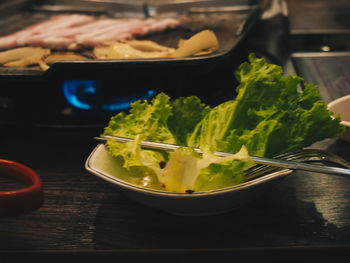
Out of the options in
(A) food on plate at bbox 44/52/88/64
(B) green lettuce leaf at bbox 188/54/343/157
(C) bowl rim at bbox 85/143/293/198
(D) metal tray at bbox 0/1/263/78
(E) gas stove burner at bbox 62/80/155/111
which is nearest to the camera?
(C) bowl rim at bbox 85/143/293/198

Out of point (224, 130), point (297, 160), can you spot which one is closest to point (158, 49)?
point (224, 130)

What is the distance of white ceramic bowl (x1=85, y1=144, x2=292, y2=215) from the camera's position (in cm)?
66

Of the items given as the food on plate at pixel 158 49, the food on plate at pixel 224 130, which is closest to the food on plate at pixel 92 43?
the food on plate at pixel 158 49

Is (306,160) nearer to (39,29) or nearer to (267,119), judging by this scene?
(267,119)

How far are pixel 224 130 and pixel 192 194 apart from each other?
22 centimetres

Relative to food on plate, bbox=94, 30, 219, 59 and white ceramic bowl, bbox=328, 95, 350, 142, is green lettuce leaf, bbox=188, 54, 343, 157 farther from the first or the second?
food on plate, bbox=94, 30, 219, 59

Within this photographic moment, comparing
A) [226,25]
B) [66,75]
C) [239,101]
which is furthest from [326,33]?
[66,75]

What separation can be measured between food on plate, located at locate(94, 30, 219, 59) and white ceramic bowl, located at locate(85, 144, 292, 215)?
22.0 inches

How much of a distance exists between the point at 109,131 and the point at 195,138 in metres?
0.20

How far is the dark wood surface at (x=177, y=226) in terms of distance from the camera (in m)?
0.71

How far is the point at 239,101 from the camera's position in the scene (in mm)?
836

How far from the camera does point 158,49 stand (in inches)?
53.3

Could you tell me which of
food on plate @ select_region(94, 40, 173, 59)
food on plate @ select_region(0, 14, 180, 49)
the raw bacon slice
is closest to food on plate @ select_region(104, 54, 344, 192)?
food on plate @ select_region(94, 40, 173, 59)

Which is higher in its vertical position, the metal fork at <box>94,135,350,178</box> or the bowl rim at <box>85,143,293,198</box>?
the metal fork at <box>94,135,350,178</box>
